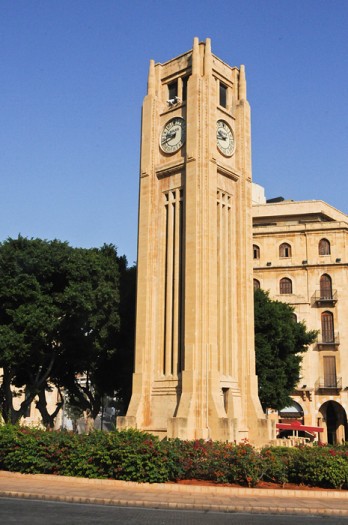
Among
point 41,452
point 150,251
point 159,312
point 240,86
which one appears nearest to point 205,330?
point 159,312

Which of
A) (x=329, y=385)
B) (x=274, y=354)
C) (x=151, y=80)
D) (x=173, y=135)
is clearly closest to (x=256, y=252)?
(x=329, y=385)

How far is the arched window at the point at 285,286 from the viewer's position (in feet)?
196

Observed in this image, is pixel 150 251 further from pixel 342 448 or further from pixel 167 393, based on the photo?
pixel 342 448

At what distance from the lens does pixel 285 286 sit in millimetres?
59844

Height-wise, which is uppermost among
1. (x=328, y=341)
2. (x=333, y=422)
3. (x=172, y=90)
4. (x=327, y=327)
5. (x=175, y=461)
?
(x=172, y=90)

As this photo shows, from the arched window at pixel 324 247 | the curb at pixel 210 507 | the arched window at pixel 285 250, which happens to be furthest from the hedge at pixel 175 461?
the arched window at pixel 285 250

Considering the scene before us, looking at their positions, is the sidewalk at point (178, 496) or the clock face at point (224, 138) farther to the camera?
the clock face at point (224, 138)

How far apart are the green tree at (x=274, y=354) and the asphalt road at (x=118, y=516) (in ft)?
93.0

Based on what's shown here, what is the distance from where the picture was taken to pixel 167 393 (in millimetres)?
33750

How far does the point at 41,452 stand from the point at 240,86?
29154mm

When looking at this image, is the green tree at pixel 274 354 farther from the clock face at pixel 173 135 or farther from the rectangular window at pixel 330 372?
the clock face at pixel 173 135

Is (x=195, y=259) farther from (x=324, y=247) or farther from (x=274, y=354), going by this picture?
(x=324, y=247)

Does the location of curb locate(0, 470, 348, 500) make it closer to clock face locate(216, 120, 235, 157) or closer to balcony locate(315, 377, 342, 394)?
clock face locate(216, 120, 235, 157)

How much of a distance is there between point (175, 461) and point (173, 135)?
79.1ft
